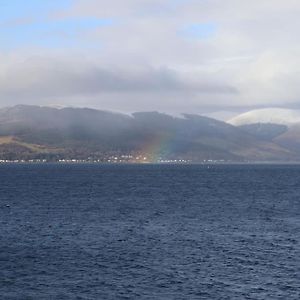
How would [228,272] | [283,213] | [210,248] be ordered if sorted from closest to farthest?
[228,272] → [210,248] → [283,213]

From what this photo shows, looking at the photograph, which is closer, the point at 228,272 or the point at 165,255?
the point at 228,272

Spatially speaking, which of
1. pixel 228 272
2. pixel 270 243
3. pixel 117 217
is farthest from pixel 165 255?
pixel 117 217

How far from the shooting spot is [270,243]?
296ft

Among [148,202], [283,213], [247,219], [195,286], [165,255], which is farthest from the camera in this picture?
[148,202]

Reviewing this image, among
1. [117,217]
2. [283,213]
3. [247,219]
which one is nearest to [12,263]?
[117,217]

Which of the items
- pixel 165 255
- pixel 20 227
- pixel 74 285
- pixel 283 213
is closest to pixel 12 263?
pixel 74 285

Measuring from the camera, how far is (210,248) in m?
86.1

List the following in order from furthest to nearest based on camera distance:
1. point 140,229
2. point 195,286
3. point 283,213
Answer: point 283,213 < point 140,229 < point 195,286

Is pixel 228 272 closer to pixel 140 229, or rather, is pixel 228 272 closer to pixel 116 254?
pixel 116 254

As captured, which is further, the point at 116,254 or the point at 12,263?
the point at 116,254

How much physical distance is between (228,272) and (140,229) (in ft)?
113

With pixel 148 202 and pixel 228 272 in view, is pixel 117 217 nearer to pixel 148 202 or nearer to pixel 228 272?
pixel 148 202

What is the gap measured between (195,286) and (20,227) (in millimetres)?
48990

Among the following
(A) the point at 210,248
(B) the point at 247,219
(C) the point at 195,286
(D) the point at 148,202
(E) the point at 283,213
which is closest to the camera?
(C) the point at 195,286
